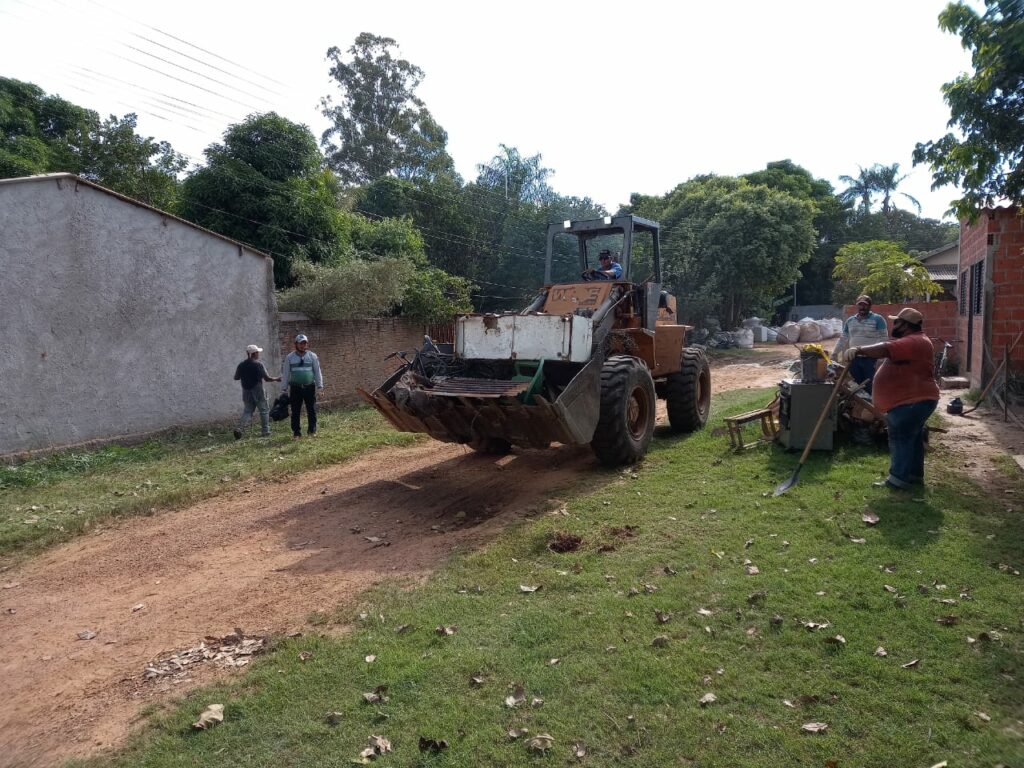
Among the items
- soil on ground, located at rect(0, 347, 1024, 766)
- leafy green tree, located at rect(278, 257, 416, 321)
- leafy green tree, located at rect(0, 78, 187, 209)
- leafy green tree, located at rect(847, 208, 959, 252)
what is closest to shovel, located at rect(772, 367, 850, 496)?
soil on ground, located at rect(0, 347, 1024, 766)

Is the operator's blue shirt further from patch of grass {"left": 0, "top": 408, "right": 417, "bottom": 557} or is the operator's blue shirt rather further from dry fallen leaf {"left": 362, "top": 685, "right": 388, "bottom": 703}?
dry fallen leaf {"left": 362, "top": 685, "right": 388, "bottom": 703}

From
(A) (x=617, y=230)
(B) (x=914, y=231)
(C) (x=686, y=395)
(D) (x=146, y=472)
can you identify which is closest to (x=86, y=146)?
(D) (x=146, y=472)

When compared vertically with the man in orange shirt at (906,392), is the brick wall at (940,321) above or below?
above

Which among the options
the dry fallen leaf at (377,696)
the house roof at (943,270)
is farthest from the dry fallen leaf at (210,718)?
the house roof at (943,270)

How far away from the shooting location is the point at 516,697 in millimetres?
3838

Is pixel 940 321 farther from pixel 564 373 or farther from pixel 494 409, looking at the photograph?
pixel 494 409

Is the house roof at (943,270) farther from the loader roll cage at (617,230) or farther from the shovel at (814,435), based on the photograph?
the shovel at (814,435)

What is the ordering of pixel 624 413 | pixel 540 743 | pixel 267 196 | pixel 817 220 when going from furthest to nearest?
pixel 817 220 → pixel 267 196 → pixel 624 413 → pixel 540 743

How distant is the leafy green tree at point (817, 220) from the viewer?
40.1 metres

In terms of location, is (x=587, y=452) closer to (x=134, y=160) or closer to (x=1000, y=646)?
(x=1000, y=646)

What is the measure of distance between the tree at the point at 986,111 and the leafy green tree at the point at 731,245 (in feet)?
63.1

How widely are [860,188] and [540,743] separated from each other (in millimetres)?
51069

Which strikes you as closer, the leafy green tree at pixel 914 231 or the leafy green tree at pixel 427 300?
the leafy green tree at pixel 427 300

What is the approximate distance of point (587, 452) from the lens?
30.9 ft
